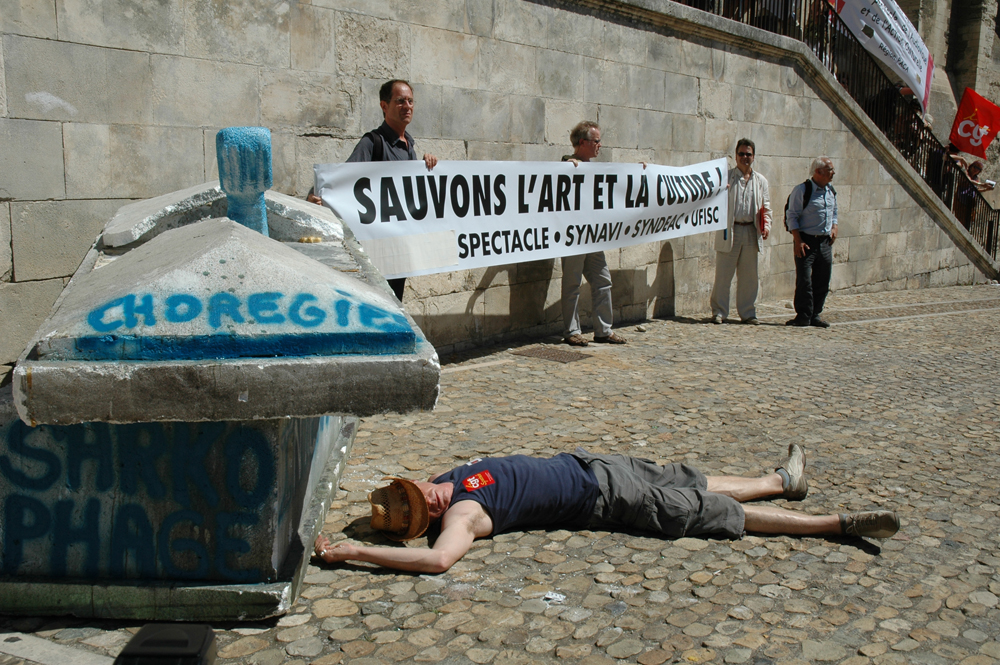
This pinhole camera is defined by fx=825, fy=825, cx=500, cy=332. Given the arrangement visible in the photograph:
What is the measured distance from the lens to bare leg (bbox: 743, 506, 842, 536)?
3.38 meters

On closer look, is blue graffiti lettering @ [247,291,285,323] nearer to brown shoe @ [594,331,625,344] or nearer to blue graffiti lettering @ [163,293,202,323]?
blue graffiti lettering @ [163,293,202,323]

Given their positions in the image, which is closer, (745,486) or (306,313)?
(306,313)

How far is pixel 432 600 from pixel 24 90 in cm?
374

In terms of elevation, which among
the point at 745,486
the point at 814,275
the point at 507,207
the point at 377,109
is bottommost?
the point at 745,486

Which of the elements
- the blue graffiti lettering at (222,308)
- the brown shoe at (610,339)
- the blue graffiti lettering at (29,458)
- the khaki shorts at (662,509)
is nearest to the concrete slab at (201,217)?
the blue graffiti lettering at (29,458)

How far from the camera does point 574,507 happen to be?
3357 millimetres

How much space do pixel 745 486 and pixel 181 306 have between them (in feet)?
8.54

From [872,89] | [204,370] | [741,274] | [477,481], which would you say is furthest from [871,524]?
[872,89]

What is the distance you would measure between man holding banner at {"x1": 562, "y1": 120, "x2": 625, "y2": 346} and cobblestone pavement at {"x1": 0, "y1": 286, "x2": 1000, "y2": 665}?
1.00 meters

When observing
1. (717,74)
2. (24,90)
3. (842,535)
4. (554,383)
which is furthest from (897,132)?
(24,90)

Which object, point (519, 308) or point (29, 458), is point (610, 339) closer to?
point (519, 308)

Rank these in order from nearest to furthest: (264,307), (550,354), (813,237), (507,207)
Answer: (264,307), (507,207), (550,354), (813,237)

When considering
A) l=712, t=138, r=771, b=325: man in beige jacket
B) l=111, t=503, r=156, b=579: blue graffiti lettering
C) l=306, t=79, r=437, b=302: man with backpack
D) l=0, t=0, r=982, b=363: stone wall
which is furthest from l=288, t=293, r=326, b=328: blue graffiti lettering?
l=712, t=138, r=771, b=325: man in beige jacket

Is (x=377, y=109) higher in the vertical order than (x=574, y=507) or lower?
higher
